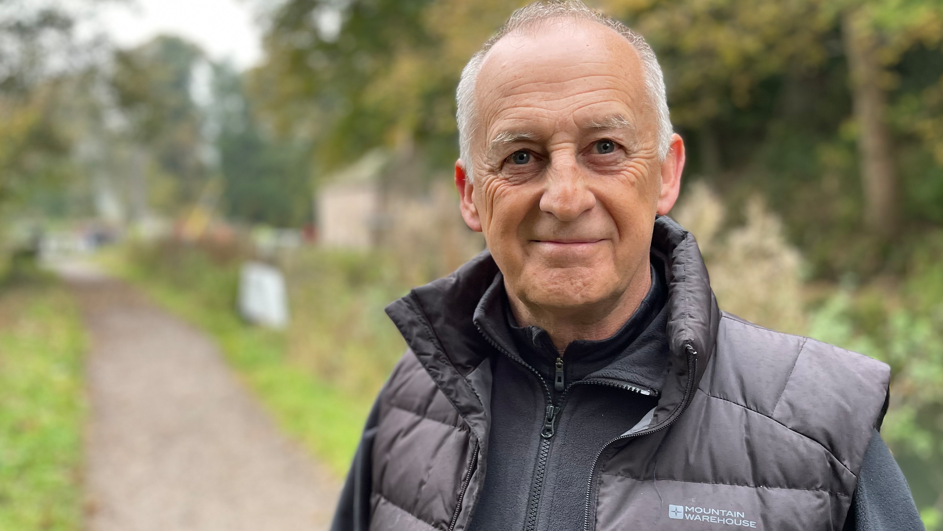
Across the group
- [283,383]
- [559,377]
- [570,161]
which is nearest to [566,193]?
[570,161]

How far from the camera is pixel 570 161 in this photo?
61.2 inches

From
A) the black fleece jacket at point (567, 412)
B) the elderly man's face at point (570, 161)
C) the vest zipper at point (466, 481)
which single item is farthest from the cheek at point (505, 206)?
the vest zipper at point (466, 481)

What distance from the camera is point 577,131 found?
5.11ft

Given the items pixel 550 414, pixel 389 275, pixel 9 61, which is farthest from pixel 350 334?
pixel 9 61

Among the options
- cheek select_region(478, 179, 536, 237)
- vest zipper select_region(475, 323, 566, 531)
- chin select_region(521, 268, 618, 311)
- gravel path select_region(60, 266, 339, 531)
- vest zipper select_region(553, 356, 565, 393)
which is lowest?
gravel path select_region(60, 266, 339, 531)

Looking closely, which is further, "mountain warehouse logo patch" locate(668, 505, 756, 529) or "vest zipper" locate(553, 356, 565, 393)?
"vest zipper" locate(553, 356, 565, 393)

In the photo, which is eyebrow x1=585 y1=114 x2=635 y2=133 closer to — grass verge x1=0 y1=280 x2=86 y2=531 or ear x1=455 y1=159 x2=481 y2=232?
ear x1=455 y1=159 x2=481 y2=232

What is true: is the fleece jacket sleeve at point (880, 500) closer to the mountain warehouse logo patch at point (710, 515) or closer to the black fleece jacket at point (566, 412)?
the black fleece jacket at point (566, 412)

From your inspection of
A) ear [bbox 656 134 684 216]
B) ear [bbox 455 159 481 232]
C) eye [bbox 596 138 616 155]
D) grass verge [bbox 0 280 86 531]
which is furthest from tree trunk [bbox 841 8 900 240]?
eye [bbox 596 138 616 155]

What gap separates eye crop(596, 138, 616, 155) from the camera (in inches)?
62.4

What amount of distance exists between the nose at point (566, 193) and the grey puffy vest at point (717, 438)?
0.29m

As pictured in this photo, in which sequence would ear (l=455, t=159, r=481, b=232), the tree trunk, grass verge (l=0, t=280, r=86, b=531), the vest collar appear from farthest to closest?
the tree trunk → grass verge (l=0, t=280, r=86, b=531) → ear (l=455, t=159, r=481, b=232) → the vest collar

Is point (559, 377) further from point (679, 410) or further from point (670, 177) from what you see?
point (670, 177)

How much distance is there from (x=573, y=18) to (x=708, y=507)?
39.9 inches
